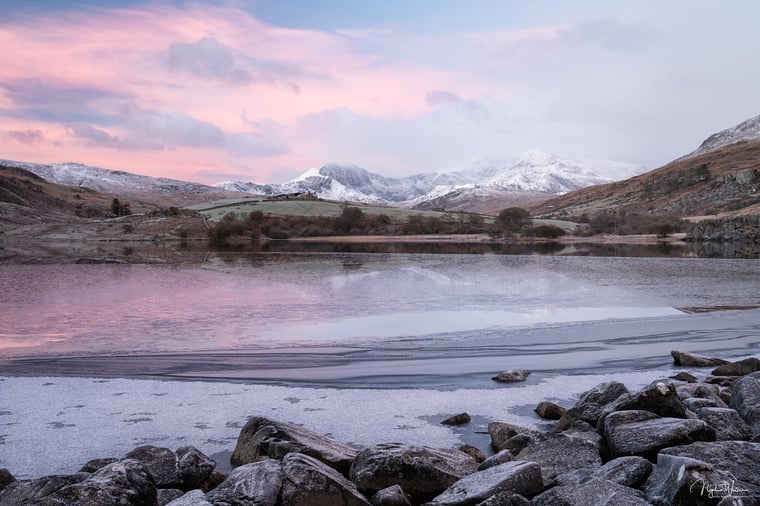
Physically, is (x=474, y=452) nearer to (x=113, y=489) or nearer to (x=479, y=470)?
(x=479, y=470)

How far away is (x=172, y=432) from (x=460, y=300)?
12.3m

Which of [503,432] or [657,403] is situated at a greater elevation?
[657,403]

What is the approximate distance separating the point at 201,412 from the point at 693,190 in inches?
5297

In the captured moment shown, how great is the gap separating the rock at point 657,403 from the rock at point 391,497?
2588 millimetres

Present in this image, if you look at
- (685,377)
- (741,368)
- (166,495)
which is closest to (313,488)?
(166,495)

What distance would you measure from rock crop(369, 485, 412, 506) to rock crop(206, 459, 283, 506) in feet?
2.65

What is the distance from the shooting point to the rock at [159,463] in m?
5.55

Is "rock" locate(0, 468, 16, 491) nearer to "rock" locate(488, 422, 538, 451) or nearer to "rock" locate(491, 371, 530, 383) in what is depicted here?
"rock" locate(488, 422, 538, 451)

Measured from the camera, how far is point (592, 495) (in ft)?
15.0

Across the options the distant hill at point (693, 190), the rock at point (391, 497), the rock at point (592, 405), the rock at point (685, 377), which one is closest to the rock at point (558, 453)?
the rock at point (592, 405)

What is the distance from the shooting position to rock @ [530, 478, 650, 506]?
14.6 feet

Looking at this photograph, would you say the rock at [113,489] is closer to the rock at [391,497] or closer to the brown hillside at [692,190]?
the rock at [391,497]

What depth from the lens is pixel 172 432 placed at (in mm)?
7047

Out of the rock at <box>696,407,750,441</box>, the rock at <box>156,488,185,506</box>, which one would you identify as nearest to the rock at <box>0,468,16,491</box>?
the rock at <box>156,488,185,506</box>
